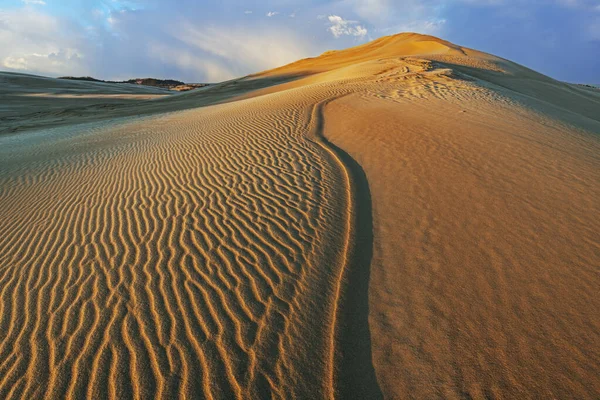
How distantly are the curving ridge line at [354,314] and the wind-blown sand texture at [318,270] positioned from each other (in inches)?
0.7

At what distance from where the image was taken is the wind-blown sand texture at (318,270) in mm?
2924

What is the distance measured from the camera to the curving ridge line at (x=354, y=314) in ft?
9.37

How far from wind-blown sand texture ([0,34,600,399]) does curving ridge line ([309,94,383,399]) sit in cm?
2

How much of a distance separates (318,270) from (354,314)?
760 mm

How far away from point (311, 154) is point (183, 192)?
2.97 metres

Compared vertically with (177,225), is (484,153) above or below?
above

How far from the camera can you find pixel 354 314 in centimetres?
352

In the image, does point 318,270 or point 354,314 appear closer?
point 354,314

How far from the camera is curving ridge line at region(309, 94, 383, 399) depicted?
2.86 metres

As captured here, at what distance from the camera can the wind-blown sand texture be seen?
2.92 metres

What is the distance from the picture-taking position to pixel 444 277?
3.91m

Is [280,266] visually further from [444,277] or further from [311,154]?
[311,154]

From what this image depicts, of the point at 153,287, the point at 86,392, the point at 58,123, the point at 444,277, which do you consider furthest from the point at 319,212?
the point at 58,123

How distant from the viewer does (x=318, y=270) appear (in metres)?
4.12
